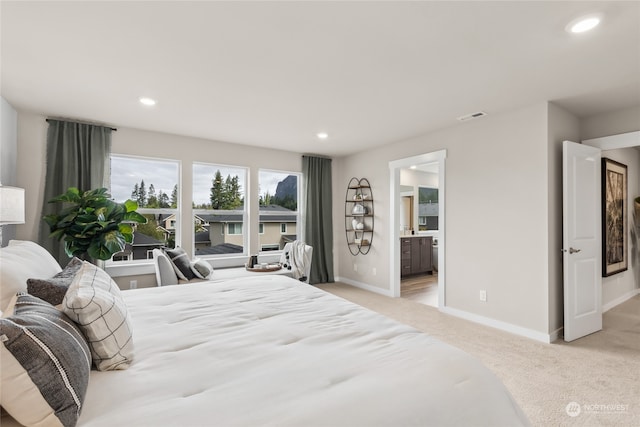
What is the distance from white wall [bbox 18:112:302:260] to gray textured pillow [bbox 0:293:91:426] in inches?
143

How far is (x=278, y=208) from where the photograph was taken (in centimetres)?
562

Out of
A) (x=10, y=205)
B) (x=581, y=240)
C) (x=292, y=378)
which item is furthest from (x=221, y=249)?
(x=581, y=240)

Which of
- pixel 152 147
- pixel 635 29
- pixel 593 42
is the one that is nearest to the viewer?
pixel 635 29

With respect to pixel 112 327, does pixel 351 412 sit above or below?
below

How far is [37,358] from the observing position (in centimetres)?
86

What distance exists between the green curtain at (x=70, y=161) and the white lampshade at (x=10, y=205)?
5.40 feet

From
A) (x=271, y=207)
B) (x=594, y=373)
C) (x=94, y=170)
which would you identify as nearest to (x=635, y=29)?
(x=594, y=373)

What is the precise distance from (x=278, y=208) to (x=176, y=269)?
7.28 ft

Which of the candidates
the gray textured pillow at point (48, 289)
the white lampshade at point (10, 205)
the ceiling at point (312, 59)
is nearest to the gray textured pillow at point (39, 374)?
the gray textured pillow at point (48, 289)

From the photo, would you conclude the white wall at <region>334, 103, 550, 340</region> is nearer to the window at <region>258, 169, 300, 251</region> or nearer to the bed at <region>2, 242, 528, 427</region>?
the window at <region>258, 169, 300, 251</region>

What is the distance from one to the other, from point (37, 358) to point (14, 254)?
1053 mm

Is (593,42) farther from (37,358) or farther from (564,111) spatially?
(37,358)

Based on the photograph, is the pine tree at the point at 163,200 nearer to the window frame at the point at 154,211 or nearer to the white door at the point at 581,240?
the window frame at the point at 154,211

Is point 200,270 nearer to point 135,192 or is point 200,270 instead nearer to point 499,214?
point 135,192
